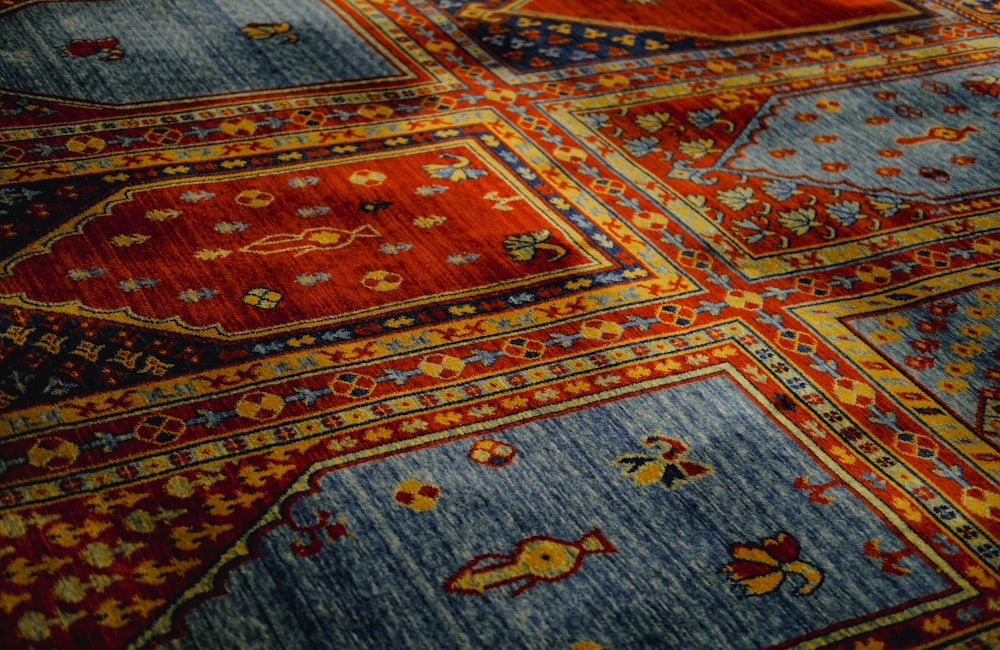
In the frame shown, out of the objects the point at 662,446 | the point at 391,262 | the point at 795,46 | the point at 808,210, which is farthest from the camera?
the point at 795,46

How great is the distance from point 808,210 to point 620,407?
113 cm

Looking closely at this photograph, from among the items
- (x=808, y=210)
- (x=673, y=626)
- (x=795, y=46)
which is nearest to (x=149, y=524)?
(x=673, y=626)

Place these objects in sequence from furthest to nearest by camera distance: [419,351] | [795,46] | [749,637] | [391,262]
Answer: [795,46]
[391,262]
[419,351]
[749,637]

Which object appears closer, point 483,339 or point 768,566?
point 768,566

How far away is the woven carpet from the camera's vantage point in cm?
188

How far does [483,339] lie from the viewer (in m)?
2.49

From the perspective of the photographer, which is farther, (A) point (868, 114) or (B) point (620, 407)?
(A) point (868, 114)

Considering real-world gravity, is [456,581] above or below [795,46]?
below

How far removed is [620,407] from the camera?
2.31 meters

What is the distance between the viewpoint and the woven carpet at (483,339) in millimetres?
1885

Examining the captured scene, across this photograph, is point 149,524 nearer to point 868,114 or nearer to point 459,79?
point 459,79

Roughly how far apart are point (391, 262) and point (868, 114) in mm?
1855

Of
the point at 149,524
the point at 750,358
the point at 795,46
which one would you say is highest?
the point at 795,46

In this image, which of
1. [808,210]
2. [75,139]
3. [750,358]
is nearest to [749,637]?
[750,358]
